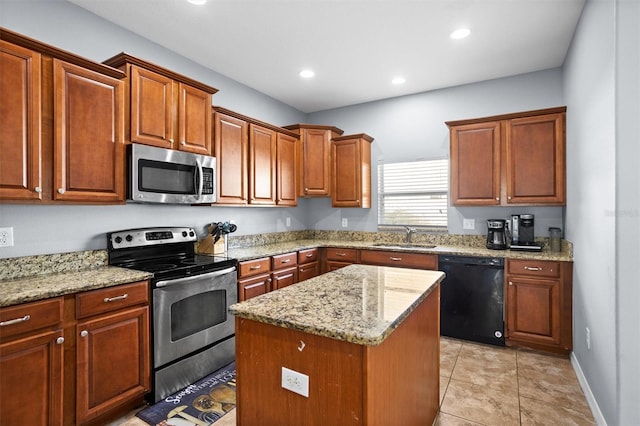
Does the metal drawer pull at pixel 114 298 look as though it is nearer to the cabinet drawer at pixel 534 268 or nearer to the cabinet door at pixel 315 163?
the cabinet door at pixel 315 163

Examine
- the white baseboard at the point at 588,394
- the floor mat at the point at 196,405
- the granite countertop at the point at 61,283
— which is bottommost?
the floor mat at the point at 196,405

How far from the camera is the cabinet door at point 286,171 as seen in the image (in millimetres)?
4125

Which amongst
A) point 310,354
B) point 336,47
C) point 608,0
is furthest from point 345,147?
point 310,354

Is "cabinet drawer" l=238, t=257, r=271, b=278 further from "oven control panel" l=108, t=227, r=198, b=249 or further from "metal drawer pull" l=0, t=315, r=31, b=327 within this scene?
"metal drawer pull" l=0, t=315, r=31, b=327

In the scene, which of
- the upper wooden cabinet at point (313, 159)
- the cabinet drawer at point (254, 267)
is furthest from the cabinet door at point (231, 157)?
the upper wooden cabinet at point (313, 159)

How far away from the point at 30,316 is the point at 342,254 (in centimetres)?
299

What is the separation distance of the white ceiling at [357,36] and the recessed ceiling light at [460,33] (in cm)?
6

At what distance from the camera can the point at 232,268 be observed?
2977mm

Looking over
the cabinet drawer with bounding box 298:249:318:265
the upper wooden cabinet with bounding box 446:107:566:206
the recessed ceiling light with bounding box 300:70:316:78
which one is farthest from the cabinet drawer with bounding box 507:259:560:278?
the recessed ceiling light with bounding box 300:70:316:78

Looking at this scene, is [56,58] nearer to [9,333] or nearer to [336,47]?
[9,333]

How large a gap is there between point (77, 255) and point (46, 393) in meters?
0.96

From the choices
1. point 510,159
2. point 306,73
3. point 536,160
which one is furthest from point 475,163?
point 306,73

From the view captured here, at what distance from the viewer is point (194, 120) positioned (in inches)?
117

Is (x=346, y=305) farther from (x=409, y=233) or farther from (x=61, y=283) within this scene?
(x=409, y=233)
